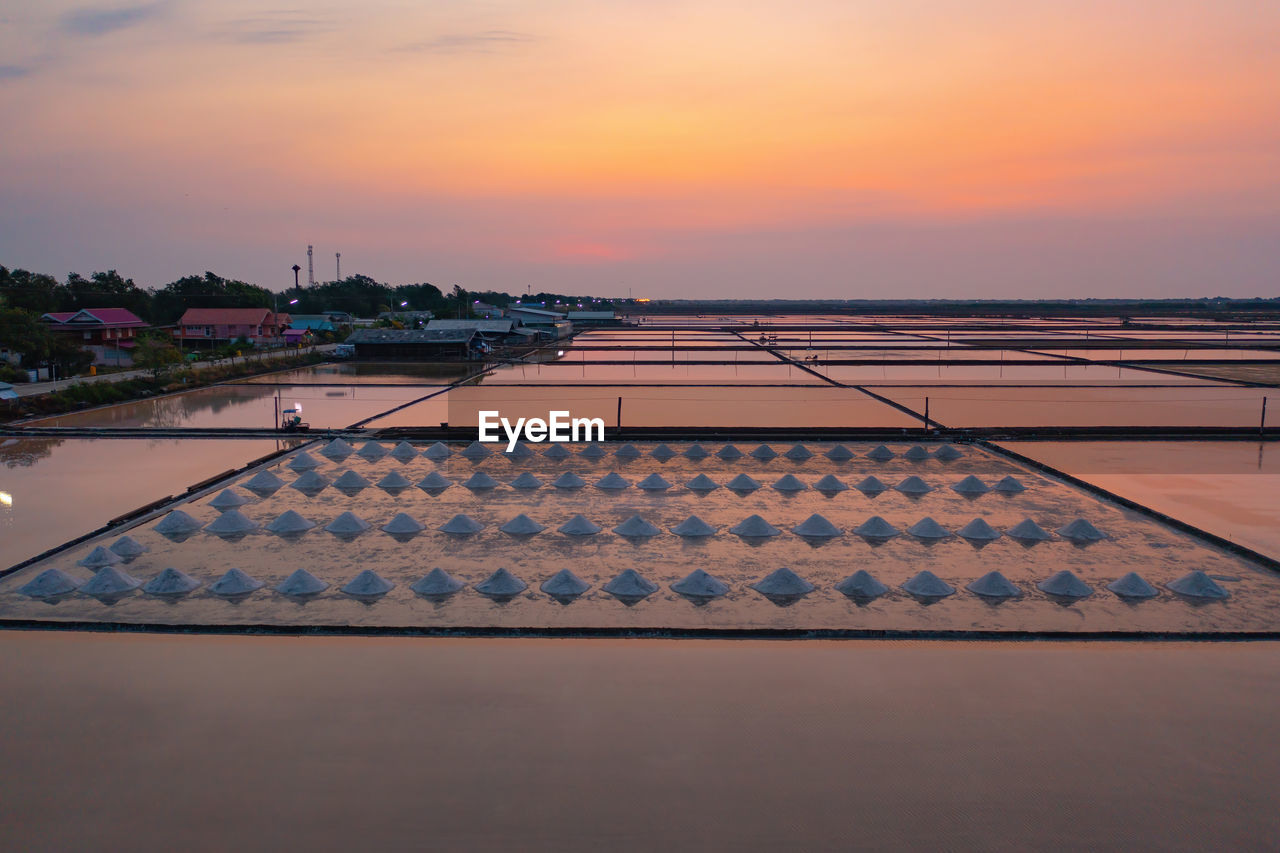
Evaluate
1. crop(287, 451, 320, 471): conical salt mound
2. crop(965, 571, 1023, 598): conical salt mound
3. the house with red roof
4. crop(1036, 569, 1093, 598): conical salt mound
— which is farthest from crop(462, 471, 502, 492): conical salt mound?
the house with red roof

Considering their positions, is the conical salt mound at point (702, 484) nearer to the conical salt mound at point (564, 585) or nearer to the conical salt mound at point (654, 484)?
the conical salt mound at point (654, 484)

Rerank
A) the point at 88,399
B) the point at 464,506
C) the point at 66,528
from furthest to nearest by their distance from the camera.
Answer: the point at 88,399, the point at 464,506, the point at 66,528

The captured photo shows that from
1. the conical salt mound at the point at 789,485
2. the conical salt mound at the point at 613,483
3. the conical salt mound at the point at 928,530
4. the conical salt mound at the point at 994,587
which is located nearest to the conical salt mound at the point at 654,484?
the conical salt mound at the point at 613,483

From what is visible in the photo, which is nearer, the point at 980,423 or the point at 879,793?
the point at 879,793

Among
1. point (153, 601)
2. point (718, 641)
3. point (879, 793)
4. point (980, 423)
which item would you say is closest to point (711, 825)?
point (879, 793)

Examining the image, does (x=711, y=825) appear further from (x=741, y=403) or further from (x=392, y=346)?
(x=392, y=346)

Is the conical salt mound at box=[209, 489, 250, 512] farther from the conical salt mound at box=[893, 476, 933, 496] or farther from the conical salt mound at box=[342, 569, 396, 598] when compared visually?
the conical salt mound at box=[893, 476, 933, 496]
